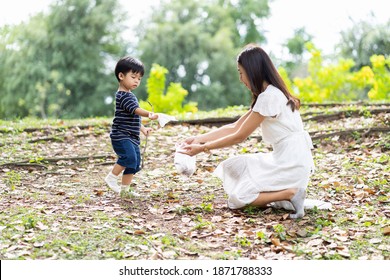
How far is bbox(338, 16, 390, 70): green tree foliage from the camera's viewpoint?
24.4m

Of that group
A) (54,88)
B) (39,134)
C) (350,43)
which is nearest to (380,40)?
(350,43)

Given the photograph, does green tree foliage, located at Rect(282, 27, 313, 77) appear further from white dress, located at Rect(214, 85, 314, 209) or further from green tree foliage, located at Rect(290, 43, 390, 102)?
white dress, located at Rect(214, 85, 314, 209)

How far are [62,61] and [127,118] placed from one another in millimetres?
22646

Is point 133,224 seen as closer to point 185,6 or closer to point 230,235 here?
point 230,235

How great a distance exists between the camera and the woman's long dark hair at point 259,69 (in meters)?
4.58

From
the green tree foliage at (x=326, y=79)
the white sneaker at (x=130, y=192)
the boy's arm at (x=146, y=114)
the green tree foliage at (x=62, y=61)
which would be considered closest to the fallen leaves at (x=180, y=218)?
the white sneaker at (x=130, y=192)

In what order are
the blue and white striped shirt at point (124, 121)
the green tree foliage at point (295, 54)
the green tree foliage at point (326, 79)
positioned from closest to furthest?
the blue and white striped shirt at point (124, 121)
the green tree foliage at point (326, 79)
the green tree foliage at point (295, 54)

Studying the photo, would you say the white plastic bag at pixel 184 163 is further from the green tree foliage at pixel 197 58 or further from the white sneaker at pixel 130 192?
the green tree foliage at pixel 197 58

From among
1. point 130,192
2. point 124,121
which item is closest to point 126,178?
point 130,192

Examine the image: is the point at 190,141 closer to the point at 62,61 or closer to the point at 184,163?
the point at 184,163

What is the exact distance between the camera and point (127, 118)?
16.7 ft

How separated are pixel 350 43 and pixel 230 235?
2311 centimetres

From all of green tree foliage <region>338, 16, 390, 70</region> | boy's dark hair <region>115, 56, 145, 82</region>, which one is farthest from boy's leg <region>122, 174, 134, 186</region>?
green tree foliage <region>338, 16, 390, 70</region>

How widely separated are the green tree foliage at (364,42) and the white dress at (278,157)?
20955 millimetres
